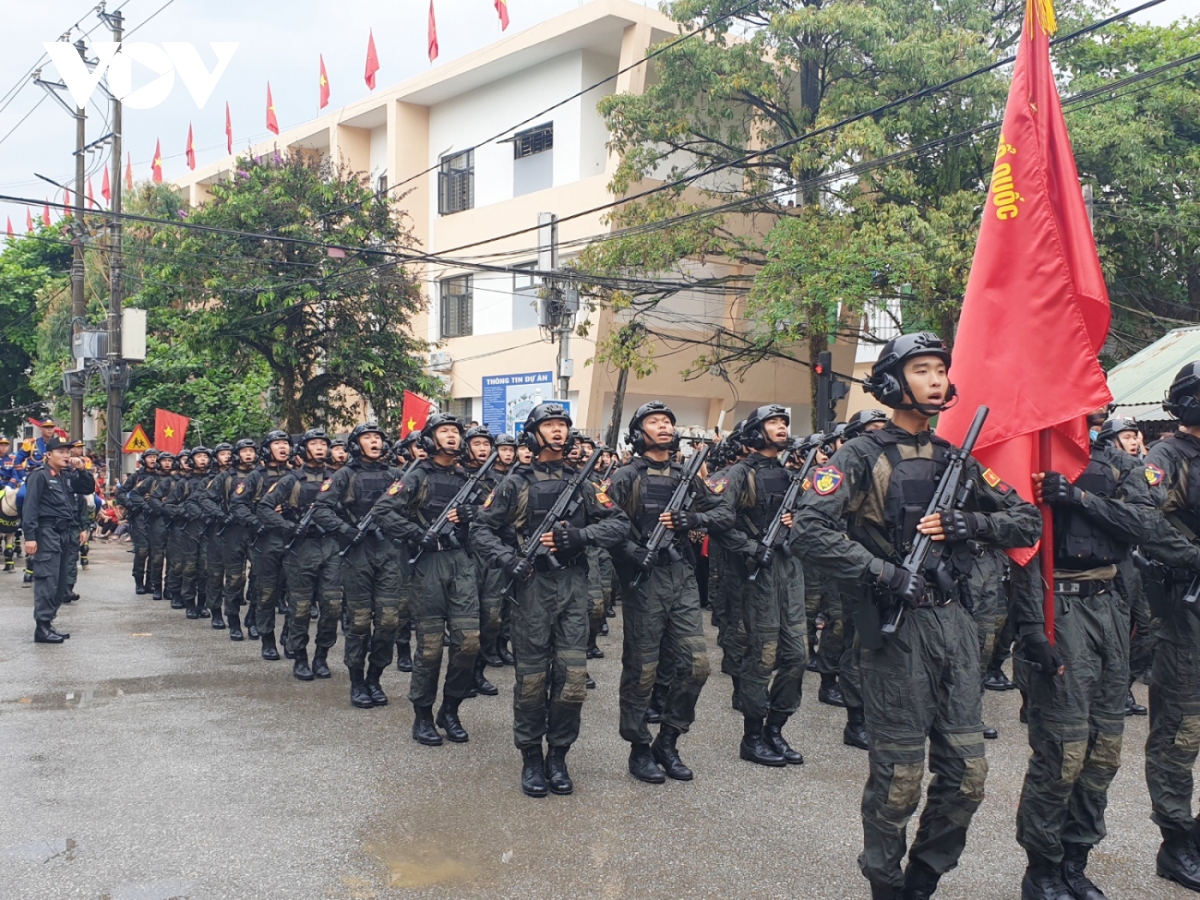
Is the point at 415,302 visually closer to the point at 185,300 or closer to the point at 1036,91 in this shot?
the point at 185,300

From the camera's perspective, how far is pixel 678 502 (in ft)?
21.8

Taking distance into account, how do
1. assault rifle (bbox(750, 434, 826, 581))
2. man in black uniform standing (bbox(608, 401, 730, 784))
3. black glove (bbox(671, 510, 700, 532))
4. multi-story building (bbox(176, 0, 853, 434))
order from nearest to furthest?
man in black uniform standing (bbox(608, 401, 730, 784)) → black glove (bbox(671, 510, 700, 532)) → assault rifle (bbox(750, 434, 826, 581)) → multi-story building (bbox(176, 0, 853, 434))

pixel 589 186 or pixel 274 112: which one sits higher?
pixel 274 112

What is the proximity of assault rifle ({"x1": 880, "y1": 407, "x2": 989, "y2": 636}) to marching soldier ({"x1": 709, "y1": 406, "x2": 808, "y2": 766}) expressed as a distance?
261 centimetres

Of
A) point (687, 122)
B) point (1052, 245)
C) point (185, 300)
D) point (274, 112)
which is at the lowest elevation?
point (1052, 245)

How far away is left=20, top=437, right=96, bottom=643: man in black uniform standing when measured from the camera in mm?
11320

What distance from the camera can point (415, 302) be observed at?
2423cm

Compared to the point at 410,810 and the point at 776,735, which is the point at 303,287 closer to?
the point at 776,735

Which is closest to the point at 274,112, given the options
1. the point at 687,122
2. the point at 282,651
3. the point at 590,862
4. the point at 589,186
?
the point at 589,186

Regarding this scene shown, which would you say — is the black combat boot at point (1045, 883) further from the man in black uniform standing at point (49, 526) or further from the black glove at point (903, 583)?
the man in black uniform standing at point (49, 526)

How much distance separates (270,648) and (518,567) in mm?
5406

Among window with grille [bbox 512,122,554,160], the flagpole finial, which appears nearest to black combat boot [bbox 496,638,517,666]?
the flagpole finial

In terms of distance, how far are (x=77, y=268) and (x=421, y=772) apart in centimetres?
2454

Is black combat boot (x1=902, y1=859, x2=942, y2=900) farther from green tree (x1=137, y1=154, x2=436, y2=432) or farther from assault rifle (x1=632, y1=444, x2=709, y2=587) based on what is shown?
green tree (x1=137, y1=154, x2=436, y2=432)
